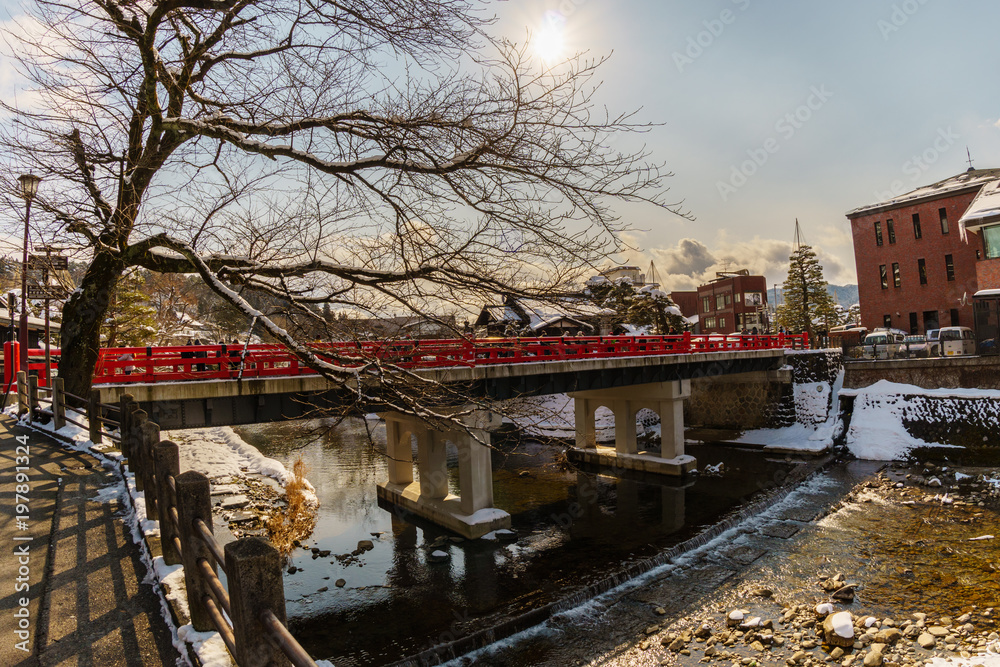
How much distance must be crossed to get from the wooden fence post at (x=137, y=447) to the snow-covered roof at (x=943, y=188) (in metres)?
45.9

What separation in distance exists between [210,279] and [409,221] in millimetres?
2422

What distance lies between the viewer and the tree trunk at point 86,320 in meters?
10.00

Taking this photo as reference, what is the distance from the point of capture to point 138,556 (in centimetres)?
634

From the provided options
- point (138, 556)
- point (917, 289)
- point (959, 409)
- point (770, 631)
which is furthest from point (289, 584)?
point (917, 289)

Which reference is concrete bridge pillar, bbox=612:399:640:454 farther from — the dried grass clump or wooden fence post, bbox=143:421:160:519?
wooden fence post, bbox=143:421:160:519

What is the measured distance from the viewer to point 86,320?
10.9 m

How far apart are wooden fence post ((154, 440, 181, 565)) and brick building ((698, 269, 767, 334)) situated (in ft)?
205

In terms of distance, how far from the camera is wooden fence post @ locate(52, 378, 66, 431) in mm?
12404

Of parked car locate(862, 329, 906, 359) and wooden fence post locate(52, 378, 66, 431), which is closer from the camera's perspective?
wooden fence post locate(52, 378, 66, 431)

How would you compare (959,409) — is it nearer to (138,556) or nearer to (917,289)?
(917,289)

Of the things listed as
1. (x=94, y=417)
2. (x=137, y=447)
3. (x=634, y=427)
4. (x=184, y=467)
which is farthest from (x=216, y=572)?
(x=634, y=427)

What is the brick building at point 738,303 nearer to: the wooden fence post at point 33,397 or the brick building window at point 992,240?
the brick building window at point 992,240

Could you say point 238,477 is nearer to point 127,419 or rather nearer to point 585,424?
point 127,419

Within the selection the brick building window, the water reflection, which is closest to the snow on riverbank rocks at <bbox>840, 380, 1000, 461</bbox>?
the water reflection
